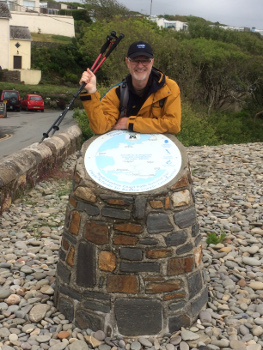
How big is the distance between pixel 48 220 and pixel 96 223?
2.93m

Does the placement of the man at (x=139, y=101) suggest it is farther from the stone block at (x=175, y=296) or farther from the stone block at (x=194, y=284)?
the stone block at (x=175, y=296)

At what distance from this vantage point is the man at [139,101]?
3959 mm

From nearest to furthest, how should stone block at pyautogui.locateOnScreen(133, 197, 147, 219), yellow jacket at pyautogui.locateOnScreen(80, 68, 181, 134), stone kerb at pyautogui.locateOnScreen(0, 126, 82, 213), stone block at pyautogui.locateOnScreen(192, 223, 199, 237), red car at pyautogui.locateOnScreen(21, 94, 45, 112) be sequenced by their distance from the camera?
stone block at pyautogui.locateOnScreen(133, 197, 147, 219), stone block at pyautogui.locateOnScreen(192, 223, 199, 237), yellow jacket at pyautogui.locateOnScreen(80, 68, 181, 134), stone kerb at pyautogui.locateOnScreen(0, 126, 82, 213), red car at pyautogui.locateOnScreen(21, 94, 45, 112)

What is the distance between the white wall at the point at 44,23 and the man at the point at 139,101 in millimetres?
58312

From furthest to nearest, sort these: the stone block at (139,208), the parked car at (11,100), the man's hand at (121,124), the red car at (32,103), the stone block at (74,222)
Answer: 1. the red car at (32,103)
2. the parked car at (11,100)
3. the man's hand at (121,124)
4. the stone block at (74,222)
5. the stone block at (139,208)

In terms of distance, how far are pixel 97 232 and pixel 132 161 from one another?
25.2 inches

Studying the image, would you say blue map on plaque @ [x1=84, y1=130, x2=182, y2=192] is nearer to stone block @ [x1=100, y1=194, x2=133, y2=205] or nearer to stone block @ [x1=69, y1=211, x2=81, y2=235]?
stone block @ [x1=100, y1=194, x2=133, y2=205]

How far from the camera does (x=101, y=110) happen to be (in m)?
4.04

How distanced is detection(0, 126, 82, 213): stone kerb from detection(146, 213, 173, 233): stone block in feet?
10.6

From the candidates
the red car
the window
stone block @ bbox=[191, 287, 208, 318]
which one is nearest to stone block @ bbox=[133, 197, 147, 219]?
stone block @ bbox=[191, 287, 208, 318]

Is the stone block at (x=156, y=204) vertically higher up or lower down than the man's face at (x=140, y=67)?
lower down

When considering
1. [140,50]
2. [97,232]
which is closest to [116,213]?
[97,232]

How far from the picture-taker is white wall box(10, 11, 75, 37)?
5894cm

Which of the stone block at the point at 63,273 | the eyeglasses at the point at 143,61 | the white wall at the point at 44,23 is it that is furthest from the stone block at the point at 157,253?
the white wall at the point at 44,23
